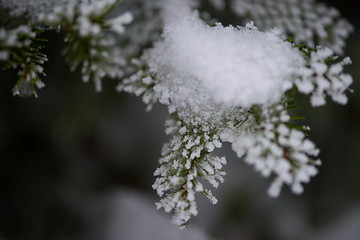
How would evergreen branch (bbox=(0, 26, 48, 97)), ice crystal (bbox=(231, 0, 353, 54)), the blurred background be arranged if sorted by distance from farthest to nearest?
the blurred background < ice crystal (bbox=(231, 0, 353, 54)) < evergreen branch (bbox=(0, 26, 48, 97))

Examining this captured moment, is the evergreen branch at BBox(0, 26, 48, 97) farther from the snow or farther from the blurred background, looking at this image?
the blurred background

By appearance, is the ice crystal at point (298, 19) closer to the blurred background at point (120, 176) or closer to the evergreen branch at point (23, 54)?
the blurred background at point (120, 176)

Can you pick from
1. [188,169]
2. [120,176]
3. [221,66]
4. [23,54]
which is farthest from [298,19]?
[120,176]

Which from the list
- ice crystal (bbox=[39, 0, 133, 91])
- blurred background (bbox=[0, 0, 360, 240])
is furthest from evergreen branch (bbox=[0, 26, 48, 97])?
blurred background (bbox=[0, 0, 360, 240])

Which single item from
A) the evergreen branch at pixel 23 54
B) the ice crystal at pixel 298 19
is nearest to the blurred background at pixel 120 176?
the ice crystal at pixel 298 19

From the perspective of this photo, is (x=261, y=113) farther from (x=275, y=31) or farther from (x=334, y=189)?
(x=334, y=189)

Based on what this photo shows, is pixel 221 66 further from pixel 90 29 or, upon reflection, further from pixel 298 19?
pixel 298 19

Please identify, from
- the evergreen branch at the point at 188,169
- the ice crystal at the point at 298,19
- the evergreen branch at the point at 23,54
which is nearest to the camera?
the evergreen branch at the point at 23,54

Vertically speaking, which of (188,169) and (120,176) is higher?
(120,176)
